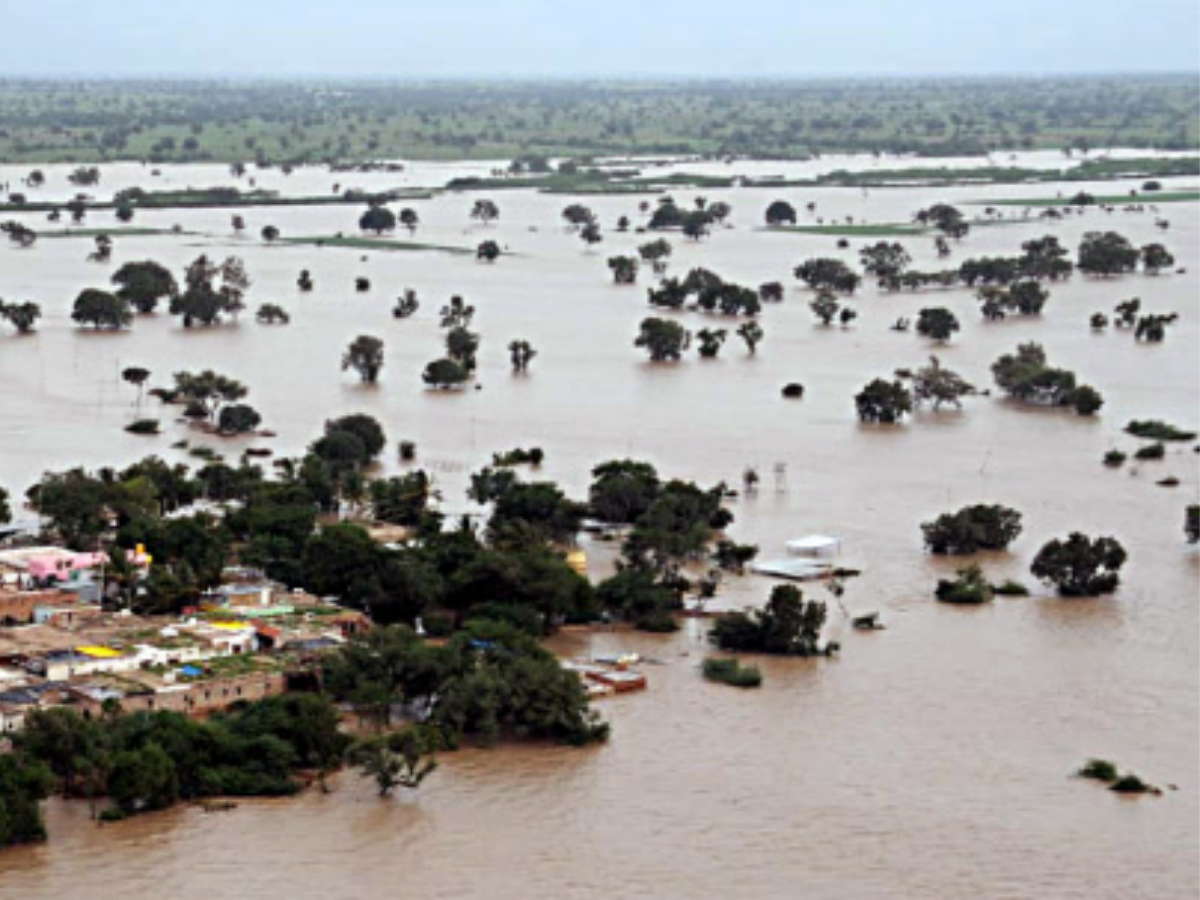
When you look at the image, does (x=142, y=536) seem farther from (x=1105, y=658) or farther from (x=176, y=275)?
(x=176, y=275)

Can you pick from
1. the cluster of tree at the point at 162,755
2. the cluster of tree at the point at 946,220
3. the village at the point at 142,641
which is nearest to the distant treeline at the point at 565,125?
the cluster of tree at the point at 946,220

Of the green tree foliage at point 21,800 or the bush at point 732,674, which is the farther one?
the bush at point 732,674

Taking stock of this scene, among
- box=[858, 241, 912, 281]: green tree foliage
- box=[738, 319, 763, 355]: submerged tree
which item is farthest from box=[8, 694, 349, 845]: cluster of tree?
box=[858, 241, 912, 281]: green tree foliage

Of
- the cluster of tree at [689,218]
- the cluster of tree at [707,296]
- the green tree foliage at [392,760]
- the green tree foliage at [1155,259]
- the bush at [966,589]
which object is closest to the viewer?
the green tree foliage at [392,760]

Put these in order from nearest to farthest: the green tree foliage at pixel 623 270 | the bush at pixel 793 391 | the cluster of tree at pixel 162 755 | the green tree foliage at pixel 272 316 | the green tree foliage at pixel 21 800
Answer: the green tree foliage at pixel 21 800 → the cluster of tree at pixel 162 755 → the bush at pixel 793 391 → the green tree foliage at pixel 272 316 → the green tree foliage at pixel 623 270

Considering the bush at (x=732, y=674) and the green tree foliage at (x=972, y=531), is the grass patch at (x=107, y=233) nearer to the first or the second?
the green tree foliage at (x=972, y=531)

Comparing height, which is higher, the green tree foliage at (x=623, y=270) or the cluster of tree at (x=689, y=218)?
the cluster of tree at (x=689, y=218)

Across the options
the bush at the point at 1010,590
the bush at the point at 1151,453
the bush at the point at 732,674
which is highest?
the bush at the point at 1151,453
